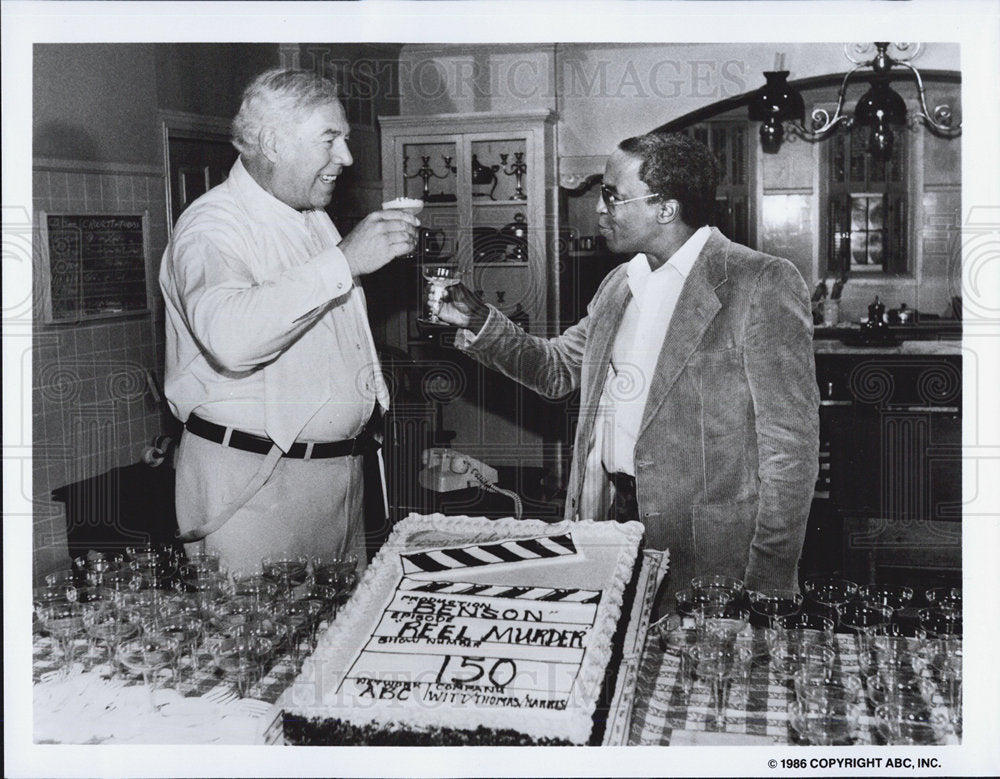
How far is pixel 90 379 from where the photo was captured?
103 inches

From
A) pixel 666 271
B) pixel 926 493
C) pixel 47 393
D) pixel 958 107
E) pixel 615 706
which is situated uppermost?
pixel 958 107

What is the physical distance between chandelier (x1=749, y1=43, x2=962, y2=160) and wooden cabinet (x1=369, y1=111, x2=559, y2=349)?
55 cm

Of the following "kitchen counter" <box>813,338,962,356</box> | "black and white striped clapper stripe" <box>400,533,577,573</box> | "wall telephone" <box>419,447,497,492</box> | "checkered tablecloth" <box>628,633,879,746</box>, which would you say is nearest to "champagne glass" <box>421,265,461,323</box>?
"wall telephone" <box>419,447,497,492</box>

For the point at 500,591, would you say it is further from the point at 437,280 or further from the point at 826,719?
the point at 437,280

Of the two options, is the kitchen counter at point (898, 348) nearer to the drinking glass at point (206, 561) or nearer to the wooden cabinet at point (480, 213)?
the wooden cabinet at point (480, 213)

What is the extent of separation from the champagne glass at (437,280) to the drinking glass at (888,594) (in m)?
1.27

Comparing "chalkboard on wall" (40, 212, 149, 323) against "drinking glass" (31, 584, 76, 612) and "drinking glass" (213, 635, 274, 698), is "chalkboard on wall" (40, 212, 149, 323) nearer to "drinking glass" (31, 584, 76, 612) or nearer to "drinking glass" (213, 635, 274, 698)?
"drinking glass" (31, 584, 76, 612)

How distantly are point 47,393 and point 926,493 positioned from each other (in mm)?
2267

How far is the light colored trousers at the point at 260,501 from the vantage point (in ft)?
8.64

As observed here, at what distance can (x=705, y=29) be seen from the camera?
2533 millimetres

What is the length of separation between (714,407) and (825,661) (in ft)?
2.37

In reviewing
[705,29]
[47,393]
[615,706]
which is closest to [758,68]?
[705,29]

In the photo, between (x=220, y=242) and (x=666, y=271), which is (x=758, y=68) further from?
(x=220, y=242)

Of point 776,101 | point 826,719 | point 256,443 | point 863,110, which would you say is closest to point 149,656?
point 256,443
